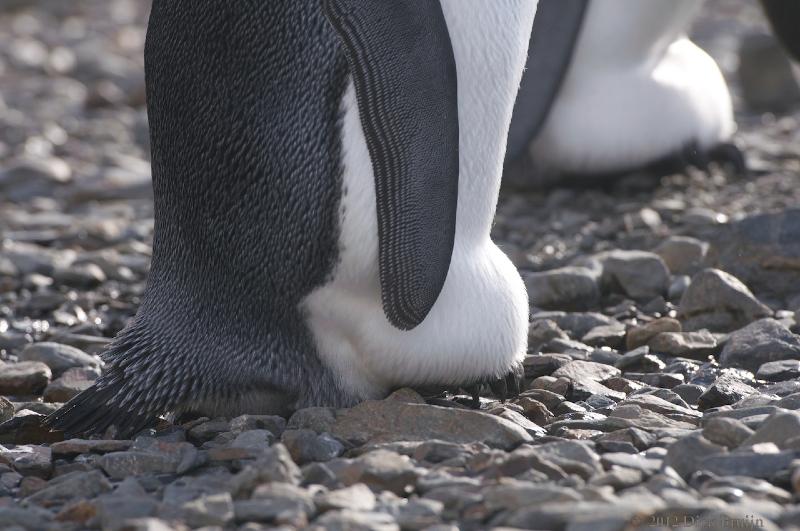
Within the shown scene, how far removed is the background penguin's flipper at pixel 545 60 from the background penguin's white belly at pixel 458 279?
2.08 meters

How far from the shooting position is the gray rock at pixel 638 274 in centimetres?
367

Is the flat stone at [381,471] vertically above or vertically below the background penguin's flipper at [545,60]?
below

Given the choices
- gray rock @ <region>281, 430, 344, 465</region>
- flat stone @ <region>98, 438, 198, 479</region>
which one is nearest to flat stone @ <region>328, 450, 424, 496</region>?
gray rock @ <region>281, 430, 344, 465</region>

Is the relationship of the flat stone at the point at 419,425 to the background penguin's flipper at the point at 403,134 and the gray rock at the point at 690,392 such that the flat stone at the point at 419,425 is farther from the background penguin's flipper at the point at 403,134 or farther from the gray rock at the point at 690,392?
the gray rock at the point at 690,392

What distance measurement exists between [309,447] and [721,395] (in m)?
0.84

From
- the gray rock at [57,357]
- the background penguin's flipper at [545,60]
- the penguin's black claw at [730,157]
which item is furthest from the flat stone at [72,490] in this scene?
the penguin's black claw at [730,157]

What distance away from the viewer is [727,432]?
226cm

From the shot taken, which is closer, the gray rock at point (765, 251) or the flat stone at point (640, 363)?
the flat stone at point (640, 363)

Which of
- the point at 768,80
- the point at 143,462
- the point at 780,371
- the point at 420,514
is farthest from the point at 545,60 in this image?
the point at 420,514

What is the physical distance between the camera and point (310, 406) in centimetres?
269

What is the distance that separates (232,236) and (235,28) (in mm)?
409

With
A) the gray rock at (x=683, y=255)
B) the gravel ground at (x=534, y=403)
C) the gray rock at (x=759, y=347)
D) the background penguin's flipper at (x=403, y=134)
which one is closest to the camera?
the gravel ground at (x=534, y=403)

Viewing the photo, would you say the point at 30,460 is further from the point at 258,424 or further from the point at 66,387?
the point at 66,387

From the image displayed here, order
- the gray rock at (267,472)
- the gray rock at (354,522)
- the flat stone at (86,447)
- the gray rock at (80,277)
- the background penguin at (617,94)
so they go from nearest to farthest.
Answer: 1. the gray rock at (354,522)
2. the gray rock at (267,472)
3. the flat stone at (86,447)
4. the gray rock at (80,277)
5. the background penguin at (617,94)
